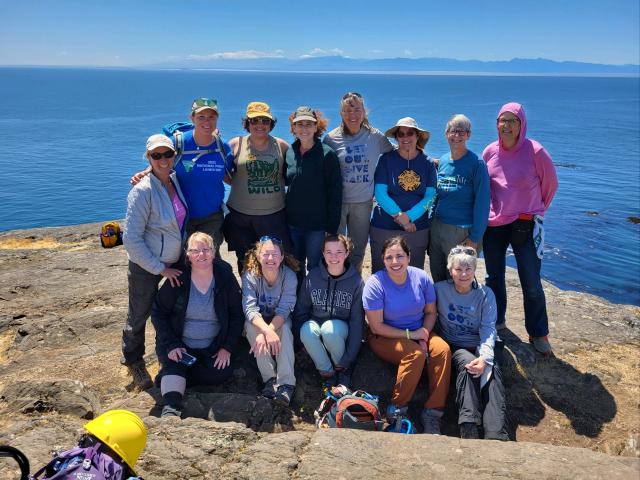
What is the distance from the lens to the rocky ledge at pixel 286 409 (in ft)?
13.7

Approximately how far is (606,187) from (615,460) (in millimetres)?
32840

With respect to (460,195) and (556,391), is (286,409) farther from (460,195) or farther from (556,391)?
(556,391)

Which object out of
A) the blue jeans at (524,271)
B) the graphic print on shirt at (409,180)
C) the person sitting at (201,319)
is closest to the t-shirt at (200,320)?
the person sitting at (201,319)

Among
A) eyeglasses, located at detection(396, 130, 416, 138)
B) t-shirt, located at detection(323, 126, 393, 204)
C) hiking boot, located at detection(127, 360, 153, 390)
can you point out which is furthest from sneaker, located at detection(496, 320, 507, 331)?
hiking boot, located at detection(127, 360, 153, 390)

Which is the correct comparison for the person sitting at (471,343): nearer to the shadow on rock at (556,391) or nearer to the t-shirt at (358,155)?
the shadow on rock at (556,391)

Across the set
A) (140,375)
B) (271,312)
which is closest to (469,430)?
(271,312)

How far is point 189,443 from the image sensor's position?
175 inches

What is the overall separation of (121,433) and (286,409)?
2634 mm

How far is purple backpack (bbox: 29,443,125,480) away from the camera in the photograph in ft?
10.4

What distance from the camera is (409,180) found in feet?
21.7

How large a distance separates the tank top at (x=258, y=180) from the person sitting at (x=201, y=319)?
3.48ft

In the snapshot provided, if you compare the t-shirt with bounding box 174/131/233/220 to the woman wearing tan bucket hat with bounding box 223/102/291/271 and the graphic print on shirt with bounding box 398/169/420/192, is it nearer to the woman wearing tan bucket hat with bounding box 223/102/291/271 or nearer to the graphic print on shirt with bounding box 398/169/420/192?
the woman wearing tan bucket hat with bounding box 223/102/291/271

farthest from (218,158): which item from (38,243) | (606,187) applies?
(606,187)

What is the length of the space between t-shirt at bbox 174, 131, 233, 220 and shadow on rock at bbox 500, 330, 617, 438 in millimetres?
4496
